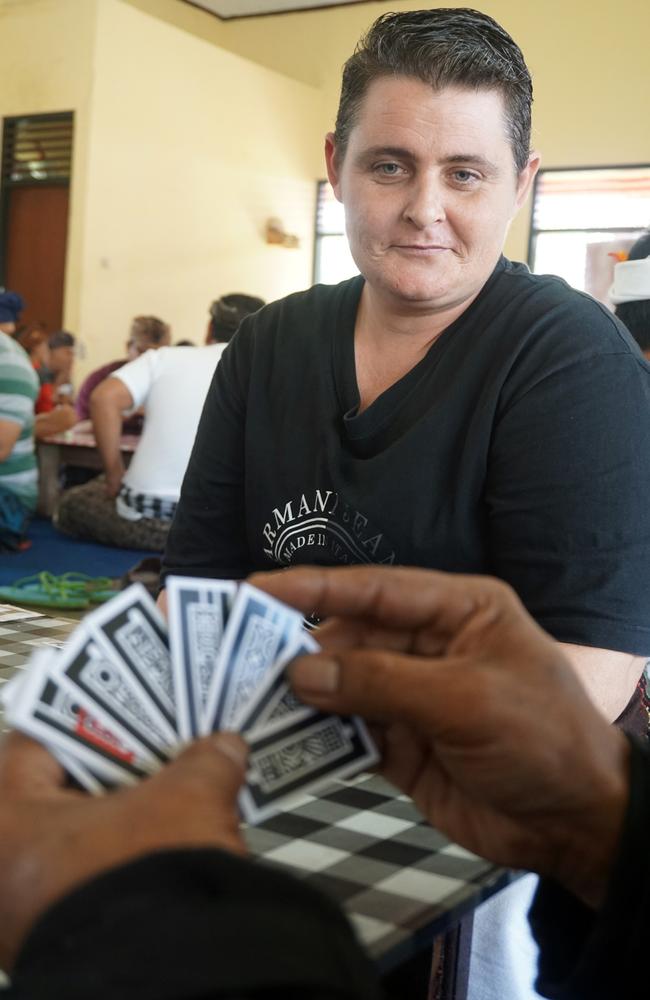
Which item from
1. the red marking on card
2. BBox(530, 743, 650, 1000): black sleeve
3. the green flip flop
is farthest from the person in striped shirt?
BBox(530, 743, 650, 1000): black sleeve

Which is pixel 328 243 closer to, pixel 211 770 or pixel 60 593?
pixel 60 593

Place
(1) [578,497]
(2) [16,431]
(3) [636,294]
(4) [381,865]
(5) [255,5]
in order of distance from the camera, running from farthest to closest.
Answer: (5) [255,5]
(2) [16,431]
(3) [636,294]
(1) [578,497]
(4) [381,865]

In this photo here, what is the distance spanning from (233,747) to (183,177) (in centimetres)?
1036

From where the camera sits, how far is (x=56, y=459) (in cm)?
721

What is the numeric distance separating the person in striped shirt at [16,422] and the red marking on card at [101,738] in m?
4.72

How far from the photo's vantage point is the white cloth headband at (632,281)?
7.44 feet

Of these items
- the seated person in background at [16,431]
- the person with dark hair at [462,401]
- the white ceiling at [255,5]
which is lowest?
the seated person in background at [16,431]

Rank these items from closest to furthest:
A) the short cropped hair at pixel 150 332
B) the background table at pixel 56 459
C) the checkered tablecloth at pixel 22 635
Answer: the checkered tablecloth at pixel 22 635, the background table at pixel 56 459, the short cropped hair at pixel 150 332

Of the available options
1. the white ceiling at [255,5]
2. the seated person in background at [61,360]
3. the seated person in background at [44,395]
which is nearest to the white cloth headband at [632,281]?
the seated person in background at [44,395]

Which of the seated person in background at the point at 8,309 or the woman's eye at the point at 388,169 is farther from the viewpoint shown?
the seated person in background at the point at 8,309

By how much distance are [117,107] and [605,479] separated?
921 centimetres

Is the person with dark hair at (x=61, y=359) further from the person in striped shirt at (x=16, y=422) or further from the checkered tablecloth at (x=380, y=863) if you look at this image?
the checkered tablecloth at (x=380, y=863)

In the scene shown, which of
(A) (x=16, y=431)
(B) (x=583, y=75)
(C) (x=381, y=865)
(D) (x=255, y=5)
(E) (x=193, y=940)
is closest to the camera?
(E) (x=193, y=940)

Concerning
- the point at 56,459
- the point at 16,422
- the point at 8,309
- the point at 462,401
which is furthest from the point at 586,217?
the point at 462,401
